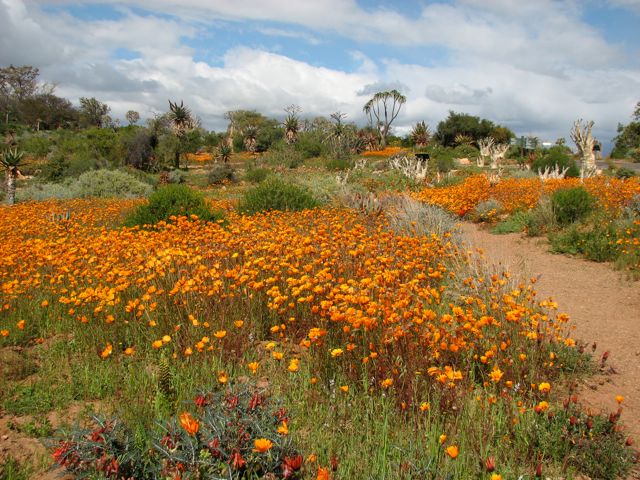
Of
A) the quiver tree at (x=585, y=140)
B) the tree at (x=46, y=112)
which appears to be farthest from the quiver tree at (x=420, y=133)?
the tree at (x=46, y=112)

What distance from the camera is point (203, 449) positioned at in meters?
2.25

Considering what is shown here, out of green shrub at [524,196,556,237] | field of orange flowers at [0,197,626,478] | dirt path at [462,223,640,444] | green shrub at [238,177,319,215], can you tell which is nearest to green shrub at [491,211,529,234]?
green shrub at [524,196,556,237]

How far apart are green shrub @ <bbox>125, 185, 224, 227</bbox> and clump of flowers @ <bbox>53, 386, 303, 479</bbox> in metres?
7.02

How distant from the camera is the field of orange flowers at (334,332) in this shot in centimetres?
290

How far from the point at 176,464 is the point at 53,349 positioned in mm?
2451

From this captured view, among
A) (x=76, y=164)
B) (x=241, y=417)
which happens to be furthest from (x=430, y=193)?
(x=76, y=164)

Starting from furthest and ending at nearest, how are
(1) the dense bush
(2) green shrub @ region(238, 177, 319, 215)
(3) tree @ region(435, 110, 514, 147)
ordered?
(3) tree @ region(435, 110, 514, 147) < (1) the dense bush < (2) green shrub @ region(238, 177, 319, 215)

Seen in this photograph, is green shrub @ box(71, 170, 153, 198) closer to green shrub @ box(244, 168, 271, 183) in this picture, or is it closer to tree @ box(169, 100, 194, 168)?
green shrub @ box(244, 168, 271, 183)

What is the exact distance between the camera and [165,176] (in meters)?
27.0

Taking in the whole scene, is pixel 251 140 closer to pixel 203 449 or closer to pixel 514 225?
pixel 514 225

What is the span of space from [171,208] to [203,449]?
7.62 meters

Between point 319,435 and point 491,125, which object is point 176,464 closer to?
point 319,435

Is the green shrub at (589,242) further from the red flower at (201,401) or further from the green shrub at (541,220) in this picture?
the red flower at (201,401)

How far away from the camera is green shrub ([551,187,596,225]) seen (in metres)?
10.6
